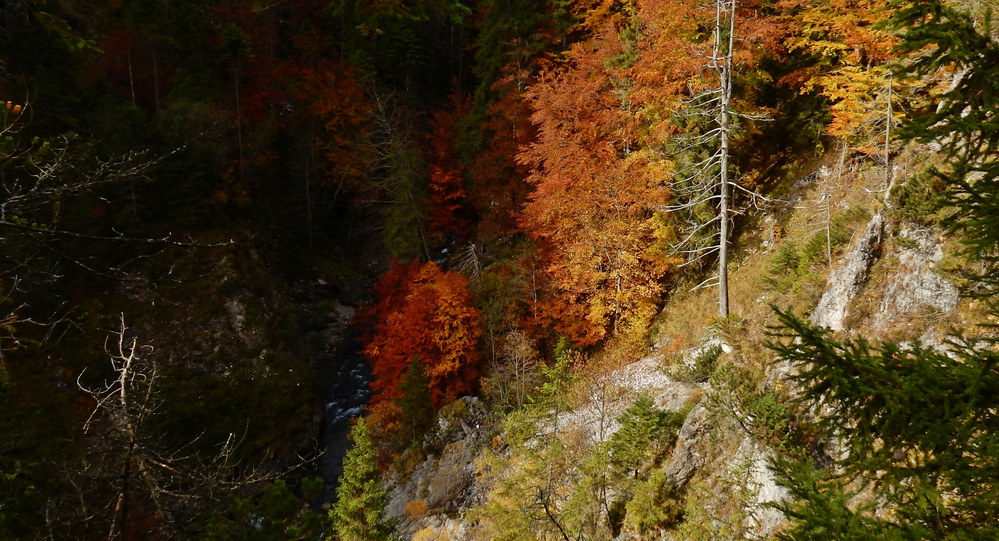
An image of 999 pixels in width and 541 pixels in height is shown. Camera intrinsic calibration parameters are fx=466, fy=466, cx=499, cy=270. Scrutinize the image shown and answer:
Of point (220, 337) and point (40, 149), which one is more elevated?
point (40, 149)

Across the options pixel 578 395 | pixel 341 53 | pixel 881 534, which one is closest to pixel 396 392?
pixel 578 395

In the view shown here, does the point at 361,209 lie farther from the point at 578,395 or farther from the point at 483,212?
the point at 578,395

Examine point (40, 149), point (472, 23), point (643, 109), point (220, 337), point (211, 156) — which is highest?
point (472, 23)

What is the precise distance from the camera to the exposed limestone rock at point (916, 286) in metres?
8.18

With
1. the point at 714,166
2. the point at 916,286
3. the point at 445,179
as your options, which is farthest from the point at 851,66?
the point at 445,179

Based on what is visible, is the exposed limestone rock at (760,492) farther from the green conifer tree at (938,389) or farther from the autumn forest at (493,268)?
the green conifer tree at (938,389)

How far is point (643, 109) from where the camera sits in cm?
1684

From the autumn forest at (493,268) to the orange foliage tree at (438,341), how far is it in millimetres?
149

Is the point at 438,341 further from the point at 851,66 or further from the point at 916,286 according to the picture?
the point at 851,66

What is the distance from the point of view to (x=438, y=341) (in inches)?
768

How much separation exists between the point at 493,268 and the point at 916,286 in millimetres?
16408

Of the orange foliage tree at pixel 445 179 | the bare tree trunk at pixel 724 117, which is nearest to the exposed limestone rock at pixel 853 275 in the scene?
the bare tree trunk at pixel 724 117

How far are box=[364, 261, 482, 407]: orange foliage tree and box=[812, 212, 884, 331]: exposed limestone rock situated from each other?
12.7 m

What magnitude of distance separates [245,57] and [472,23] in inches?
773
